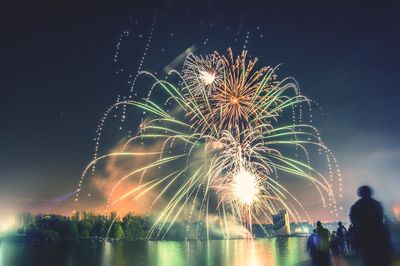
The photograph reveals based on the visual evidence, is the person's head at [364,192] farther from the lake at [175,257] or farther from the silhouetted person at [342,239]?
the silhouetted person at [342,239]

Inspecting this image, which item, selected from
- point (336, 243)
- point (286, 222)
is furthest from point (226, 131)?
point (286, 222)

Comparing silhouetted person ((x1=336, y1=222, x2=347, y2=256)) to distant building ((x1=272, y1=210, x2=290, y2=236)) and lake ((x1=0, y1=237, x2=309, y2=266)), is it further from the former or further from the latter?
distant building ((x1=272, y1=210, x2=290, y2=236))

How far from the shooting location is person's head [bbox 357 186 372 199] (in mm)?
8039

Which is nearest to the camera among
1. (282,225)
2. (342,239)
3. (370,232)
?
(370,232)

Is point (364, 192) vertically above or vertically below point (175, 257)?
above

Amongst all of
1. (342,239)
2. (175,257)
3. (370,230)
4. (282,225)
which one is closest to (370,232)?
(370,230)

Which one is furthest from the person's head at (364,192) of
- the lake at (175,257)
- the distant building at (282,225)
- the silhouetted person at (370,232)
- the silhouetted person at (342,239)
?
the distant building at (282,225)

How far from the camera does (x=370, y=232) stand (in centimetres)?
772

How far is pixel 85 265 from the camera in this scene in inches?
825

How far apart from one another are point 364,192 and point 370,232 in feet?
2.99

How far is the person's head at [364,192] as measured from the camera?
804cm

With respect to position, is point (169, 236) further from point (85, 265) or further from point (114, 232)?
point (85, 265)

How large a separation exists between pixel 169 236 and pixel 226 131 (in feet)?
583

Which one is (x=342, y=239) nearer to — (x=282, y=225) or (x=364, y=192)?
(x=364, y=192)
